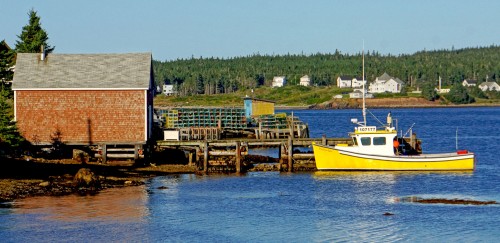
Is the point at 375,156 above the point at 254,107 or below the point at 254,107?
below

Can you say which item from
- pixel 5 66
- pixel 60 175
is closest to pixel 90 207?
pixel 60 175

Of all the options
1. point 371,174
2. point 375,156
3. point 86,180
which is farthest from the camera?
point 375,156

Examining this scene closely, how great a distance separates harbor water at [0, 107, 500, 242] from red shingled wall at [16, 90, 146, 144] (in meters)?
5.24

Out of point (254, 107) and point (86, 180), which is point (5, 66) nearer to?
point (86, 180)

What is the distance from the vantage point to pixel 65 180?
Result: 151ft

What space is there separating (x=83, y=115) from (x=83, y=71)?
3.10m

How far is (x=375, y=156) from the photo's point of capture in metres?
52.7

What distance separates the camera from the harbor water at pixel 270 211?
34062 millimetres

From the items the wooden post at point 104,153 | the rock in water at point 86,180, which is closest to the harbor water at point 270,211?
the rock in water at point 86,180

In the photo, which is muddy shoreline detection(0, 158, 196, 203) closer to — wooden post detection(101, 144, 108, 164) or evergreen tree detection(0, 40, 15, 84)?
wooden post detection(101, 144, 108, 164)

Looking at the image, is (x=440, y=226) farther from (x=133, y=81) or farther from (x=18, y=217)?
(x=133, y=81)

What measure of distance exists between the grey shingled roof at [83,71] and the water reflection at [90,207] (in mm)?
13088

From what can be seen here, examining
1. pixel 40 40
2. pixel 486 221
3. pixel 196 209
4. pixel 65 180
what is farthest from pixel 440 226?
pixel 40 40

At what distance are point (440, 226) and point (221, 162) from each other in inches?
822
